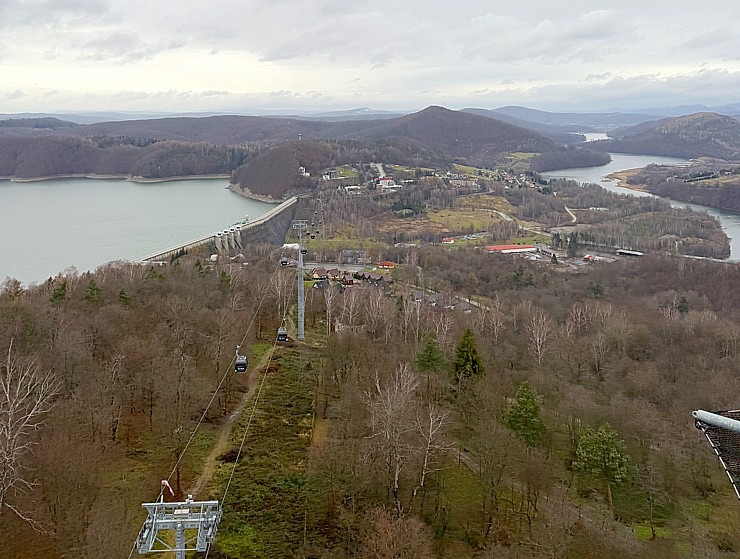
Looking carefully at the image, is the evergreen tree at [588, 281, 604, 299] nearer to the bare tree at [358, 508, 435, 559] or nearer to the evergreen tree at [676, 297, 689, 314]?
the evergreen tree at [676, 297, 689, 314]

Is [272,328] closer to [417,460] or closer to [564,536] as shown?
[417,460]

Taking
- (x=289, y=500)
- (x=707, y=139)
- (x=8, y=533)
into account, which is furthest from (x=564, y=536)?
(x=707, y=139)

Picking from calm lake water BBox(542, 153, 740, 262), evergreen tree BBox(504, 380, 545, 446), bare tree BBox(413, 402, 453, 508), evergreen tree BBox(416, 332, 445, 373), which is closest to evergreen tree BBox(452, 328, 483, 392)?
evergreen tree BBox(416, 332, 445, 373)

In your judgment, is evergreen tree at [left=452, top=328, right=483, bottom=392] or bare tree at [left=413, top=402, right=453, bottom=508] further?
evergreen tree at [left=452, top=328, right=483, bottom=392]

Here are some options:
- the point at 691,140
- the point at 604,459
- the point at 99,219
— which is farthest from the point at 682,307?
the point at 691,140

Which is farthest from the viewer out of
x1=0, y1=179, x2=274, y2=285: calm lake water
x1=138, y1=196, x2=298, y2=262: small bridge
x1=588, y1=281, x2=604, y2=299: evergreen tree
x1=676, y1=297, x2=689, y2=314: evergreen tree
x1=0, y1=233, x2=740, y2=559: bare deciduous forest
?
x1=0, y1=179, x2=274, y2=285: calm lake water

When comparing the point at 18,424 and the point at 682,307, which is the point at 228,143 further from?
the point at 18,424

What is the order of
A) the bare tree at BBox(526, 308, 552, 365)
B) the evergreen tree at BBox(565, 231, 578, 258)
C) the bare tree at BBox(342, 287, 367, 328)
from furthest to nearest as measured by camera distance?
the evergreen tree at BBox(565, 231, 578, 258) → the bare tree at BBox(342, 287, 367, 328) → the bare tree at BBox(526, 308, 552, 365)
